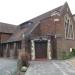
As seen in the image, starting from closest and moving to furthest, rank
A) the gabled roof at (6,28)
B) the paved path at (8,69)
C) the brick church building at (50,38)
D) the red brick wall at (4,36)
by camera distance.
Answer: the paved path at (8,69) < the brick church building at (50,38) < the red brick wall at (4,36) < the gabled roof at (6,28)

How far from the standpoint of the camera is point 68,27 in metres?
33.2

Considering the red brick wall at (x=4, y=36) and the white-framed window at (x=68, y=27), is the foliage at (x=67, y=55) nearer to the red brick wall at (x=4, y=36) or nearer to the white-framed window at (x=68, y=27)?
the white-framed window at (x=68, y=27)

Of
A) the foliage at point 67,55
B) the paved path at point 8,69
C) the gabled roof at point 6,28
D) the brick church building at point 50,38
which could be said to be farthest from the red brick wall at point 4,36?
the paved path at point 8,69

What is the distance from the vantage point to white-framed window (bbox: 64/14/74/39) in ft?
106

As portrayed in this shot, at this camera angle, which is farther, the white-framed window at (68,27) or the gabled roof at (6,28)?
the gabled roof at (6,28)

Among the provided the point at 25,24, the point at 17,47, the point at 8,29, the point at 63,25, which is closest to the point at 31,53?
Answer: the point at 17,47

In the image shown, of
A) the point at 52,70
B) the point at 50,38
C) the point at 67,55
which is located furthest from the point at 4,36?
the point at 52,70

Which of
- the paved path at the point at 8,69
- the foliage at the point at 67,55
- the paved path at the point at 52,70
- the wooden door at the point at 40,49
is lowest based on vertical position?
the paved path at the point at 8,69

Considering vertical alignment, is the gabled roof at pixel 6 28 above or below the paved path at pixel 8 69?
above

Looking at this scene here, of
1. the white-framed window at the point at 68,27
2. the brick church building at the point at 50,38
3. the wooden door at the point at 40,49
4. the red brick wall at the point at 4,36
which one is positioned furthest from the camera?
the red brick wall at the point at 4,36

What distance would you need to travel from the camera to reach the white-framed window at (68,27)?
32206mm

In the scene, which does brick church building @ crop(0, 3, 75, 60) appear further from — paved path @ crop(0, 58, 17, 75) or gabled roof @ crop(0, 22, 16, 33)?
gabled roof @ crop(0, 22, 16, 33)

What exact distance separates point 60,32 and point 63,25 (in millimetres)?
1590

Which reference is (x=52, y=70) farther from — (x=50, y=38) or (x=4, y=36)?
(x=4, y=36)
